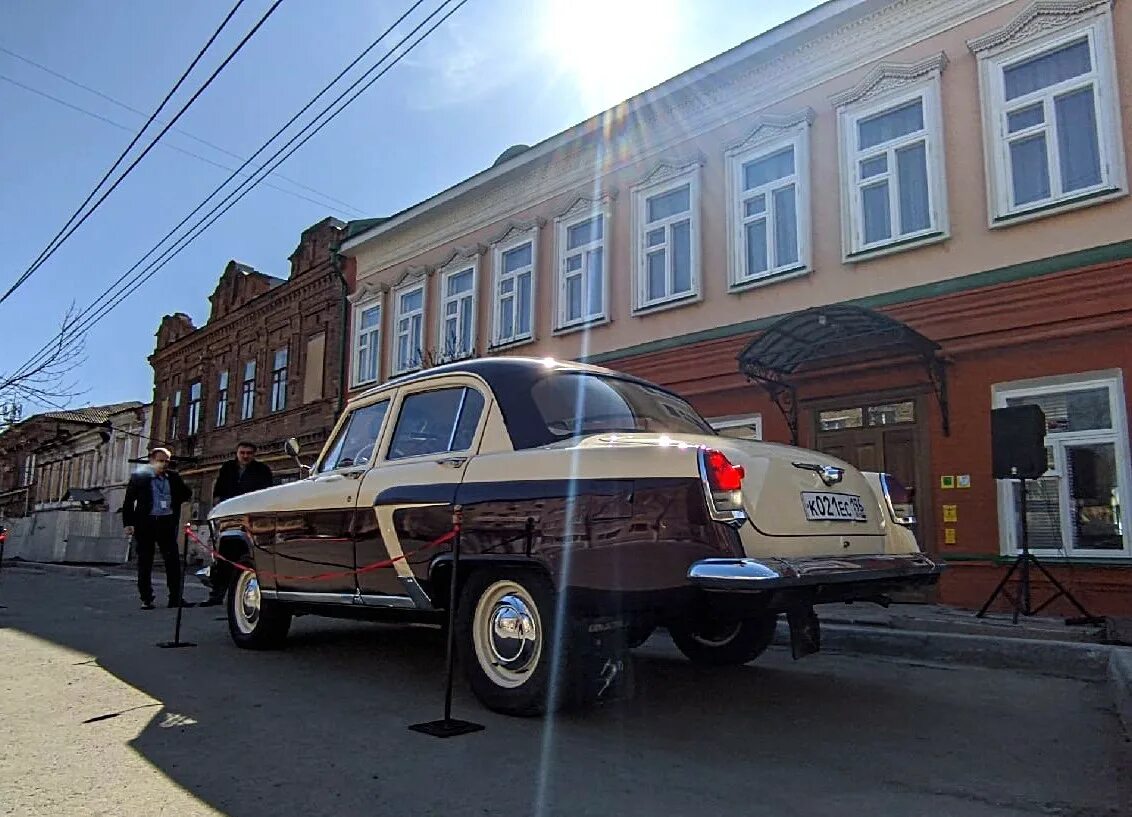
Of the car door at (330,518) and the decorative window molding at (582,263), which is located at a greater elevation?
the decorative window molding at (582,263)

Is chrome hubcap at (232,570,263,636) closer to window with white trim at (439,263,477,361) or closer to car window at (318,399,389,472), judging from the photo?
car window at (318,399,389,472)

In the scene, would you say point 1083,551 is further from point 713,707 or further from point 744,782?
point 744,782

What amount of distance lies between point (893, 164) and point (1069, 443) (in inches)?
158

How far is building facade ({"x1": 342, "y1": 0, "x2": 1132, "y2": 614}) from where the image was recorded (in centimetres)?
918

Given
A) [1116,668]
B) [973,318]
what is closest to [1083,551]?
[973,318]

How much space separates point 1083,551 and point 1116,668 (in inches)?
168

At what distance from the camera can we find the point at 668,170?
45.1 ft

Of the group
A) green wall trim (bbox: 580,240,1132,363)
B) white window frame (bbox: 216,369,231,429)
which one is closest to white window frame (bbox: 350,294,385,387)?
white window frame (bbox: 216,369,231,429)

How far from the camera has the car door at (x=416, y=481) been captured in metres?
4.68

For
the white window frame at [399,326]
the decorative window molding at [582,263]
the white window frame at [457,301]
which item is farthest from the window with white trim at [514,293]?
the white window frame at [399,326]

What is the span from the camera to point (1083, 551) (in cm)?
902

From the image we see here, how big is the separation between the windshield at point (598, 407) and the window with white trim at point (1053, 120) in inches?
264

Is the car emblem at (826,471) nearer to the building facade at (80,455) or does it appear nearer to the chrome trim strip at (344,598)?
the chrome trim strip at (344,598)

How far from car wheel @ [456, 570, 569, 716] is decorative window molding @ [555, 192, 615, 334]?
10.4 metres
